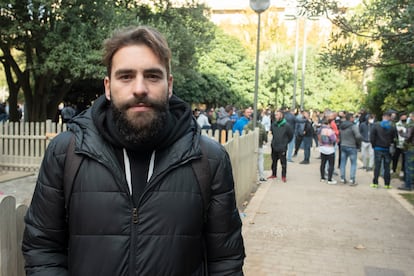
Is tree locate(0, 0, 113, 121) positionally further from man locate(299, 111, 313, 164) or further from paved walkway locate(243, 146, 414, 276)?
man locate(299, 111, 313, 164)

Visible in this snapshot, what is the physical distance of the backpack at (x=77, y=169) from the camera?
1.86 metres

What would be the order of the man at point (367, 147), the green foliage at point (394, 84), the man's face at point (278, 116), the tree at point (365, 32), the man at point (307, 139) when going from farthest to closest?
the man at point (307, 139), the green foliage at point (394, 84), the man at point (367, 147), the man's face at point (278, 116), the tree at point (365, 32)

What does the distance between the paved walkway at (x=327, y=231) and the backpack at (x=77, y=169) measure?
10.5ft

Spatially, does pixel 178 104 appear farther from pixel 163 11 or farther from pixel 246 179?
pixel 163 11

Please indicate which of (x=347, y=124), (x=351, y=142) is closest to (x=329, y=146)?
(x=351, y=142)

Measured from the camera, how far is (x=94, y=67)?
1287 centimetres

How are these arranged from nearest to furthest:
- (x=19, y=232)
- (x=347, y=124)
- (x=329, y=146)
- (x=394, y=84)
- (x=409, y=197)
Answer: (x=19, y=232) < (x=409, y=197) < (x=347, y=124) < (x=329, y=146) < (x=394, y=84)

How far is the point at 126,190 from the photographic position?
185cm

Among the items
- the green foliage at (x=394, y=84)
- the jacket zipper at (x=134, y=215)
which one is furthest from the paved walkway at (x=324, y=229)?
the green foliage at (x=394, y=84)

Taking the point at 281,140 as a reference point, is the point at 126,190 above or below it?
above

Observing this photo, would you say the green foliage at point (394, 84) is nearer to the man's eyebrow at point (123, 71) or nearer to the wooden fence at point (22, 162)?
the wooden fence at point (22, 162)

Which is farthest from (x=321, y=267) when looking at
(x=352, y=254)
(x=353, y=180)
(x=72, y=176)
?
(x=353, y=180)

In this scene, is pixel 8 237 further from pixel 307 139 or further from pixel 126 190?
pixel 307 139

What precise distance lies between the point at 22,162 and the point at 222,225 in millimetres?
11083
